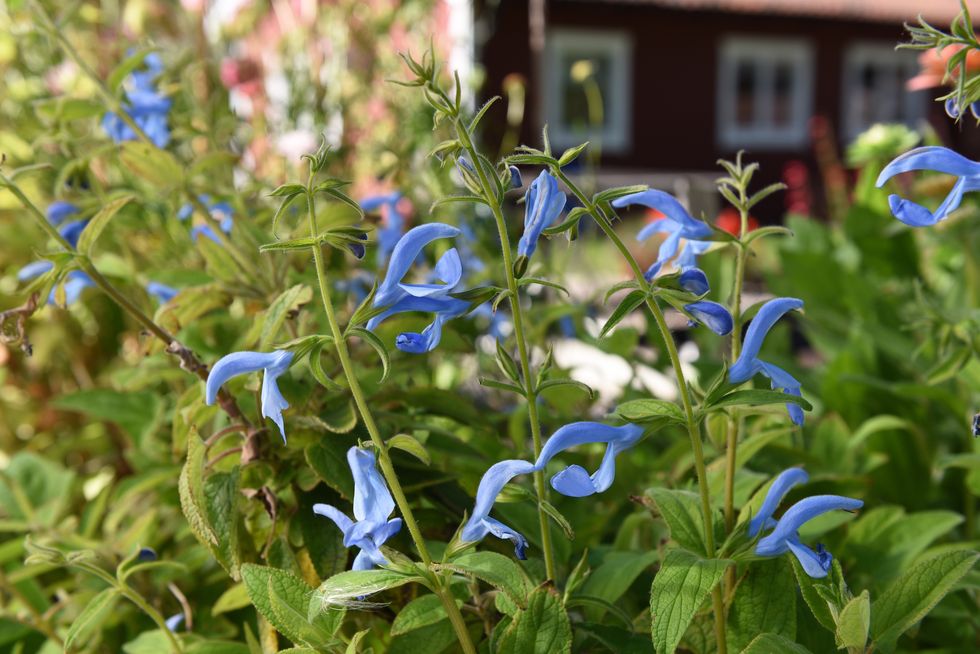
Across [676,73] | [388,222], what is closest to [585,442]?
[388,222]

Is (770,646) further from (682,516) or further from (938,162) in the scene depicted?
(938,162)

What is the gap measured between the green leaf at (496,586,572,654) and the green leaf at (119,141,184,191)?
0.69m

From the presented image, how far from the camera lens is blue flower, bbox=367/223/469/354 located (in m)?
0.71

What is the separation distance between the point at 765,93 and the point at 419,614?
13.8 metres

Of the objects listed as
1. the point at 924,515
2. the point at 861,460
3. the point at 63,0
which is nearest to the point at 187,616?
the point at 924,515

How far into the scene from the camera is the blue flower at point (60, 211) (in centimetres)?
131

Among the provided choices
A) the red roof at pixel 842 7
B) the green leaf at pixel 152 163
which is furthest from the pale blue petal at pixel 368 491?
the red roof at pixel 842 7

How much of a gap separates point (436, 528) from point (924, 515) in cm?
59

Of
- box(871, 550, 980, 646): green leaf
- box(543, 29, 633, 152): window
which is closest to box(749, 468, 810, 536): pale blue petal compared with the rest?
box(871, 550, 980, 646): green leaf

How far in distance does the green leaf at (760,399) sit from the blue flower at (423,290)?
0.19 metres

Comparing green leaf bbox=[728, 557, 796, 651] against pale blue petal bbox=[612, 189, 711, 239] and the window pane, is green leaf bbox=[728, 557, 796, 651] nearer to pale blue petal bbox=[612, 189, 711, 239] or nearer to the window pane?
pale blue petal bbox=[612, 189, 711, 239]

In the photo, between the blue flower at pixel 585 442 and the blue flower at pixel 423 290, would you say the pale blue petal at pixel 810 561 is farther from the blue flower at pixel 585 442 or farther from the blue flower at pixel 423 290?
the blue flower at pixel 423 290

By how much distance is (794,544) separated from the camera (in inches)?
28.3

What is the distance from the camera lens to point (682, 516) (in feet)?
2.53
